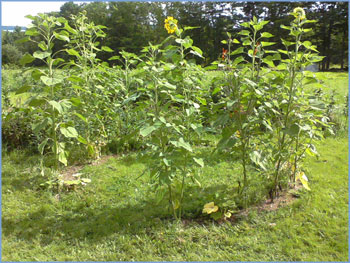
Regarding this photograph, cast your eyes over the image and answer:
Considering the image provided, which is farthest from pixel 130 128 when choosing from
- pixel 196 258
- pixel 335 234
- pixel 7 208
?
pixel 335 234

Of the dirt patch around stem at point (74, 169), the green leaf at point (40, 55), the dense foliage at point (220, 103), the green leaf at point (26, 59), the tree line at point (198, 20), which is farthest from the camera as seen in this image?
the tree line at point (198, 20)

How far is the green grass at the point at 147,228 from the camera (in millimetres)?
2004

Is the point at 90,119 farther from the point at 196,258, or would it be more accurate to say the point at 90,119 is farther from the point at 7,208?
the point at 196,258

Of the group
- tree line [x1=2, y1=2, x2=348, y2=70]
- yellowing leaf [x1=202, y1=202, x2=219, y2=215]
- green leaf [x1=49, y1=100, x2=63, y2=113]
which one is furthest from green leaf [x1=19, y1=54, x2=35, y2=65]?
tree line [x1=2, y1=2, x2=348, y2=70]

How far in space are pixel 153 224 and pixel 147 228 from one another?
63 mm

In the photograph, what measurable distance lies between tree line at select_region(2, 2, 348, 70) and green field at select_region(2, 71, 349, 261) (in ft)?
41.6

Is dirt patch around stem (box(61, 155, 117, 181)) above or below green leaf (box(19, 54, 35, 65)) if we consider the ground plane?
below

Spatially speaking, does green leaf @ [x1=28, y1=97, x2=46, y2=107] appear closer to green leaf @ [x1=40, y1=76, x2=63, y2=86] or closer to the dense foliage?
the dense foliage

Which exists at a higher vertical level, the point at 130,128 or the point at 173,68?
the point at 173,68

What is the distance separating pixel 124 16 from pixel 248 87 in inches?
Result: 713

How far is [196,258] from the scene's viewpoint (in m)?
1.95

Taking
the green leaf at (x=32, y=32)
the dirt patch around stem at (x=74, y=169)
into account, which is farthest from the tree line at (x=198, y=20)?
the green leaf at (x=32, y=32)

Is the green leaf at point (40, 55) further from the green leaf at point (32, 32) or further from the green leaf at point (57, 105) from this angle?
the green leaf at point (57, 105)

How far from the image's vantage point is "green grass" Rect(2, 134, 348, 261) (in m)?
2.00
